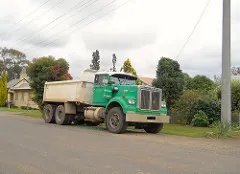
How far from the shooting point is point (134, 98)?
1406 cm

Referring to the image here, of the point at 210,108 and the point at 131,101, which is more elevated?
the point at 131,101

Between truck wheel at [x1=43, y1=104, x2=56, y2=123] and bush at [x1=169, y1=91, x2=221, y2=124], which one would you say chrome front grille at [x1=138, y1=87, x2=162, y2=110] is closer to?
bush at [x1=169, y1=91, x2=221, y2=124]

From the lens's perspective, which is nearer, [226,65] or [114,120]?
[226,65]

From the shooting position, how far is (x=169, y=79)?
2156 cm

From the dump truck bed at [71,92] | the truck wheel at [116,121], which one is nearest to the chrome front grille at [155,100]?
the truck wheel at [116,121]

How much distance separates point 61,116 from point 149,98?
6.43 meters

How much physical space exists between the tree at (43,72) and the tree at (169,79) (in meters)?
9.64

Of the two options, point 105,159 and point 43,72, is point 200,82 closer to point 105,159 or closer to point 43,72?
point 43,72

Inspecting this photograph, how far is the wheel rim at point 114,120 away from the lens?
14.1m

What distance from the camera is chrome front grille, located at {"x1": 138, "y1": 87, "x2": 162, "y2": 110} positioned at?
46.2ft

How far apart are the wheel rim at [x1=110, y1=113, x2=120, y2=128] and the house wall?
33887mm

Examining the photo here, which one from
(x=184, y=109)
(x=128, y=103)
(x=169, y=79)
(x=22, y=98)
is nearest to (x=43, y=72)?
(x=169, y=79)

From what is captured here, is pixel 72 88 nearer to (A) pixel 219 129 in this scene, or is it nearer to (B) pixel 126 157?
(A) pixel 219 129

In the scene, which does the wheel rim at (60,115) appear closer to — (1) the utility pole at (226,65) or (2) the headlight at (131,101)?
(2) the headlight at (131,101)
